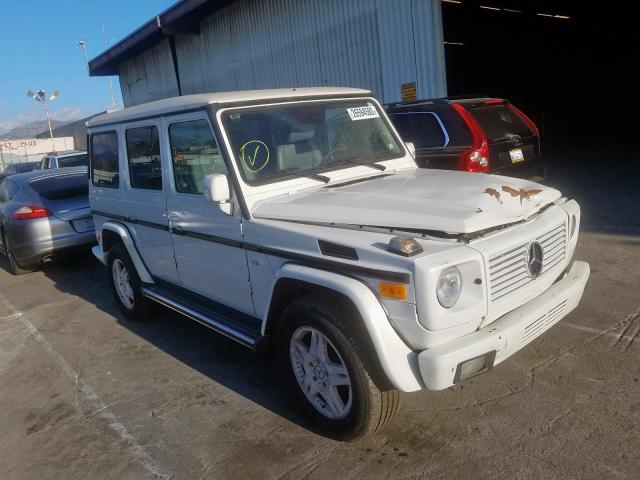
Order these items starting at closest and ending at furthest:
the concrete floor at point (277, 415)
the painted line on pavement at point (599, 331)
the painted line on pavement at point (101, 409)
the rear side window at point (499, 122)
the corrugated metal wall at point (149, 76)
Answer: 1. the concrete floor at point (277, 415)
2. the painted line on pavement at point (101, 409)
3. the painted line on pavement at point (599, 331)
4. the rear side window at point (499, 122)
5. the corrugated metal wall at point (149, 76)

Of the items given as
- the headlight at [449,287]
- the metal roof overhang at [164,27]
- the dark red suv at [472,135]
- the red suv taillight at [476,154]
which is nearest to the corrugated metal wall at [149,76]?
the metal roof overhang at [164,27]

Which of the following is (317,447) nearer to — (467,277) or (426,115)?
(467,277)

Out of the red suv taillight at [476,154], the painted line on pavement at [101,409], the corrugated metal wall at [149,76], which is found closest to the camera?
the painted line on pavement at [101,409]

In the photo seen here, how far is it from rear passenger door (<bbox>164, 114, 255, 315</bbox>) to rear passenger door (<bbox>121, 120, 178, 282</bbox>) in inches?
6.8

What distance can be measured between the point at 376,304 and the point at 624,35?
2410 cm

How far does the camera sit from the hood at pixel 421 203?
2998mm

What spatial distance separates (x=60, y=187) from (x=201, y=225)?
17.2ft

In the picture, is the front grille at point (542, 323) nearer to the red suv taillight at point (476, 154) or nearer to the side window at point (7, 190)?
the red suv taillight at point (476, 154)

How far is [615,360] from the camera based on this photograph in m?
3.77

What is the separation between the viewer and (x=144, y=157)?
4.79m

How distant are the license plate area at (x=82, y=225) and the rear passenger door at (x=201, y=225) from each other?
4099 mm

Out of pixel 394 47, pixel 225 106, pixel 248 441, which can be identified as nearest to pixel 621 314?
pixel 248 441

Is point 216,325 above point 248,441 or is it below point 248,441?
above

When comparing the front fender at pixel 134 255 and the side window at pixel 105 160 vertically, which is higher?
the side window at pixel 105 160
